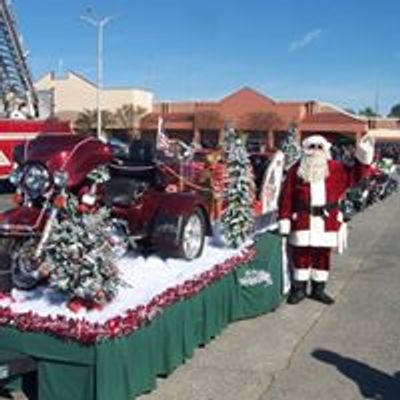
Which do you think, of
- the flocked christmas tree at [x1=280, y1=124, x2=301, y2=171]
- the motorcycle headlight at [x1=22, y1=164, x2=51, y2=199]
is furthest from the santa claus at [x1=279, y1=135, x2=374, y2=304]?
the flocked christmas tree at [x1=280, y1=124, x2=301, y2=171]

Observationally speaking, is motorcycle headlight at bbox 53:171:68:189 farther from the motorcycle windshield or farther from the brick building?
the brick building

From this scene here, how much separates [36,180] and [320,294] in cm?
374

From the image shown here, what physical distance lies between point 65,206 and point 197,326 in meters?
1.69

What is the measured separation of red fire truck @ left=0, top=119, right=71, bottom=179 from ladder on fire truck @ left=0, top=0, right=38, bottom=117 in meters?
3.49

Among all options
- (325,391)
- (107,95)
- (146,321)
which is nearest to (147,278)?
(146,321)

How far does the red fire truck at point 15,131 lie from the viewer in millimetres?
23891

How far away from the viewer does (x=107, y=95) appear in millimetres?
91500

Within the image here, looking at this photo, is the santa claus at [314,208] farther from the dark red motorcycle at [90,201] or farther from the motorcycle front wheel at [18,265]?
the motorcycle front wheel at [18,265]

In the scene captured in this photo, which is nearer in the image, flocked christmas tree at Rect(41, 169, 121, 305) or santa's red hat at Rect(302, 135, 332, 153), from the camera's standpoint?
flocked christmas tree at Rect(41, 169, 121, 305)

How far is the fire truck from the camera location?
79.0ft

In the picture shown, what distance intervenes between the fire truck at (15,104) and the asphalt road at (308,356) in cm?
1394

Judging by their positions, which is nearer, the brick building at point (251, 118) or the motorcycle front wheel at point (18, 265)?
the motorcycle front wheel at point (18, 265)

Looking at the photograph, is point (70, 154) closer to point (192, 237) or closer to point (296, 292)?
point (192, 237)

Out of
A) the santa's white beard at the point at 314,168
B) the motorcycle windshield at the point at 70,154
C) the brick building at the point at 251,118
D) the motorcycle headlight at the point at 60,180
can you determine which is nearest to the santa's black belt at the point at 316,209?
the santa's white beard at the point at 314,168
